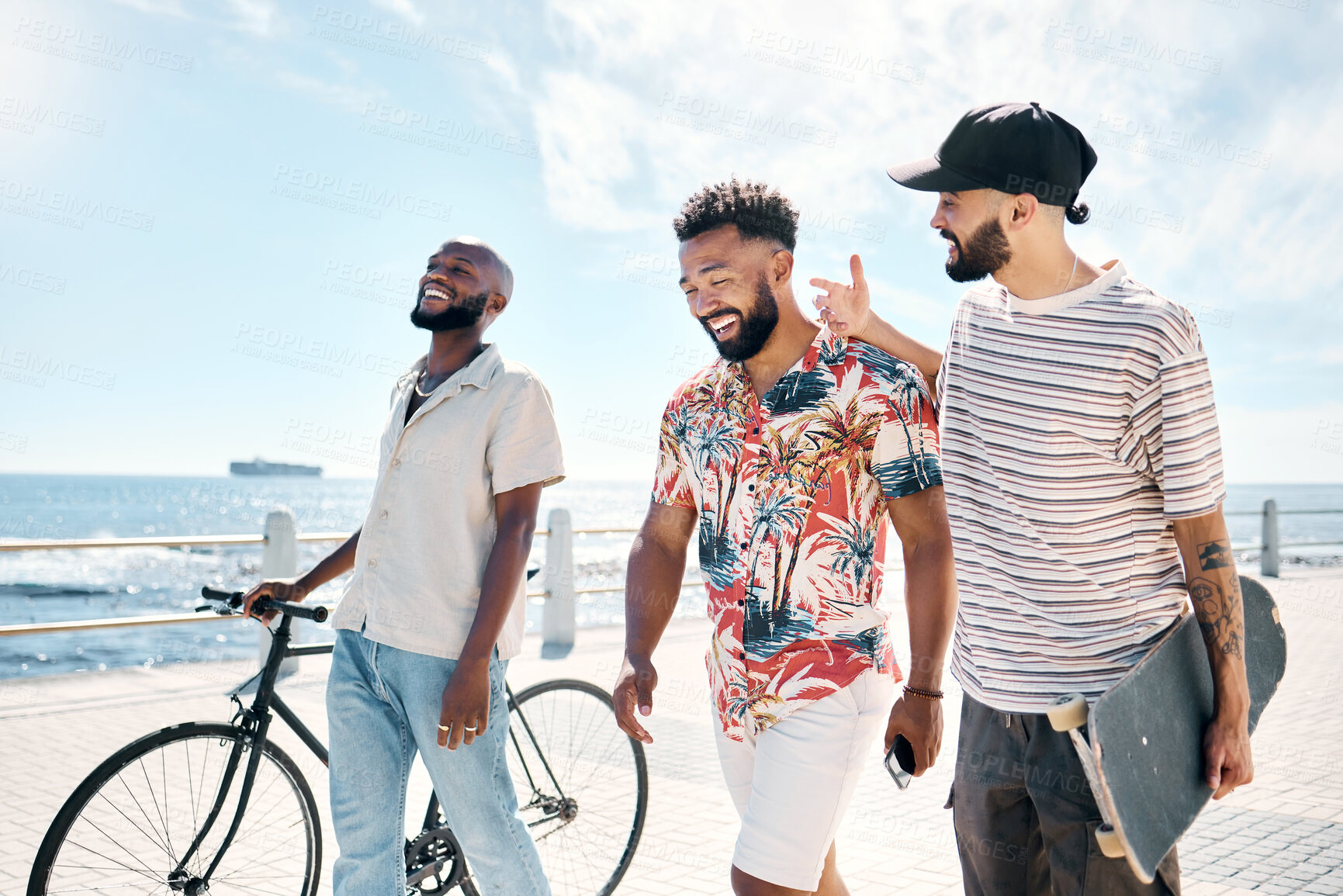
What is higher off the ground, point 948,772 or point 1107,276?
point 1107,276

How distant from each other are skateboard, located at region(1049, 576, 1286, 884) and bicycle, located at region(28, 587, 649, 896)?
1.82m

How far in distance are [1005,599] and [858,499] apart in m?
0.52

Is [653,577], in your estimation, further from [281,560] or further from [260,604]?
[281,560]

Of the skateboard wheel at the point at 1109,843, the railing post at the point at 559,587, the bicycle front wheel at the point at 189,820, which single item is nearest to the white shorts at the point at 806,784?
the skateboard wheel at the point at 1109,843

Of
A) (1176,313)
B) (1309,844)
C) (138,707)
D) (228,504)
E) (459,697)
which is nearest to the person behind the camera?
(1176,313)

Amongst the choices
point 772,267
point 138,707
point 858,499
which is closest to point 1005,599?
point 858,499

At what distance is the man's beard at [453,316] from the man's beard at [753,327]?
0.94 metres

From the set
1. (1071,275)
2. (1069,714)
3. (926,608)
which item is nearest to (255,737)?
(926,608)

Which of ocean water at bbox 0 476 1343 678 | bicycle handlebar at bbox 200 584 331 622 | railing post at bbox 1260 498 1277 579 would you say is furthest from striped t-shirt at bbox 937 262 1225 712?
railing post at bbox 1260 498 1277 579

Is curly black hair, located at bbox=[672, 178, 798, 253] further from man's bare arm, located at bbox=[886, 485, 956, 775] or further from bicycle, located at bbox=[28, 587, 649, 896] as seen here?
bicycle, located at bbox=[28, 587, 649, 896]

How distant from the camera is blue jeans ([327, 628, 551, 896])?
2.96 meters

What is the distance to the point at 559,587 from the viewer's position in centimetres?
1112

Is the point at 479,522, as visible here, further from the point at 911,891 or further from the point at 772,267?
the point at 911,891

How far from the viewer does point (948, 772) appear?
21.6 feet
